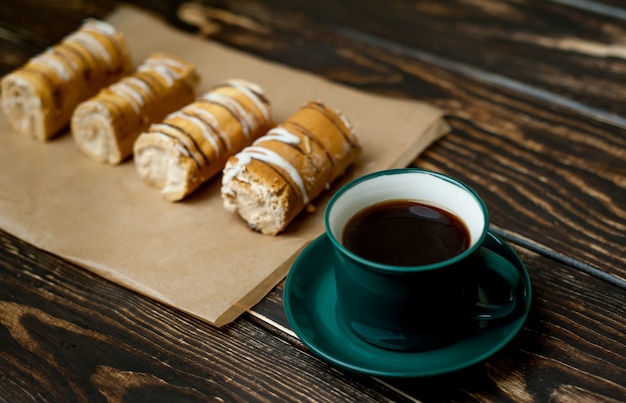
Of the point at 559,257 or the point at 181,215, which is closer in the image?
the point at 559,257

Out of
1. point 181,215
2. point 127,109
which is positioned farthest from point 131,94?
point 181,215

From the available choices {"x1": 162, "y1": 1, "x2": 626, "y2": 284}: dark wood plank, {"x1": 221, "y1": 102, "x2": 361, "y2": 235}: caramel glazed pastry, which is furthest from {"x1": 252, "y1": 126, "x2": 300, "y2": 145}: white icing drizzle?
{"x1": 162, "y1": 1, "x2": 626, "y2": 284}: dark wood plank

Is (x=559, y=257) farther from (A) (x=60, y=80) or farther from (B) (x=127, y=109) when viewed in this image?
(A) (x=60, y=80)

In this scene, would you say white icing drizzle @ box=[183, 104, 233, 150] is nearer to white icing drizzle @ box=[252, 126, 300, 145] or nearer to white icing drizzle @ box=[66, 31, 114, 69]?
white icing drizzle @ box=[252, 126, 300, 145]

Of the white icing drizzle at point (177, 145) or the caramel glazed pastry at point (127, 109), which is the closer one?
the white icing drizzle at point (177, 145)

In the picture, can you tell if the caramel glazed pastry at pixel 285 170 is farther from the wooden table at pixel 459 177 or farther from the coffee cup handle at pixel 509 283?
the coffee cup handle at pixel 509 283

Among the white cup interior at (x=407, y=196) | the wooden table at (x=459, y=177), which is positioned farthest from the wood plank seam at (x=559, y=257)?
the white cup interior at (x=407, y=196)

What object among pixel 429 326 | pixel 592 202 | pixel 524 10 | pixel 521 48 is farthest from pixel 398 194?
pixel 524 10
